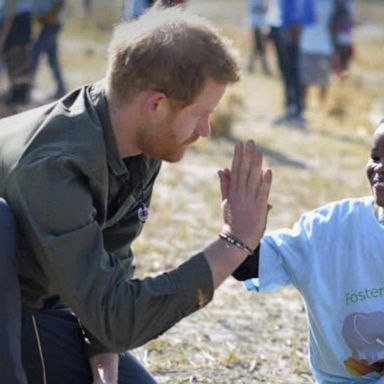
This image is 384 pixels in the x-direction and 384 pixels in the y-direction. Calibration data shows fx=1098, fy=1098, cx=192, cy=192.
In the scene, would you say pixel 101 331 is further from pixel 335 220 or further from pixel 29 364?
pixel 335 220

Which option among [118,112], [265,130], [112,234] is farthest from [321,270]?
[265,130]

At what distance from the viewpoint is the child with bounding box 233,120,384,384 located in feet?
9.87

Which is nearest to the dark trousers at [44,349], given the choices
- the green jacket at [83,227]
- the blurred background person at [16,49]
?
the green jacket at [83,227]

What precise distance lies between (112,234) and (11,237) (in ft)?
1.43

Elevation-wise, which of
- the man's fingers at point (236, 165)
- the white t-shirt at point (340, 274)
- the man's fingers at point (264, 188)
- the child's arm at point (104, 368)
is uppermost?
the man's fingers at point (236, 165)

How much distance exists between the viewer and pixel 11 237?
2.61 meters

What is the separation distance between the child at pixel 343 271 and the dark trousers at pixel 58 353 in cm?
49

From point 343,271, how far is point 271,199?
386cm

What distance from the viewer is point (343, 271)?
9.95 ft

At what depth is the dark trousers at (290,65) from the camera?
10.1m

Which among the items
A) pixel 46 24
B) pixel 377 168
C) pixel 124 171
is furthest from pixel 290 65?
pixel 124 171

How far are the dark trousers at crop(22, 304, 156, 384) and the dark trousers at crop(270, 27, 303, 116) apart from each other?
7.19 metres

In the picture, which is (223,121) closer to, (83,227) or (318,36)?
(318,36)

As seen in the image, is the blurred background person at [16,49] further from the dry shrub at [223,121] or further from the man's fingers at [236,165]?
the man's fingers at [236,165]
